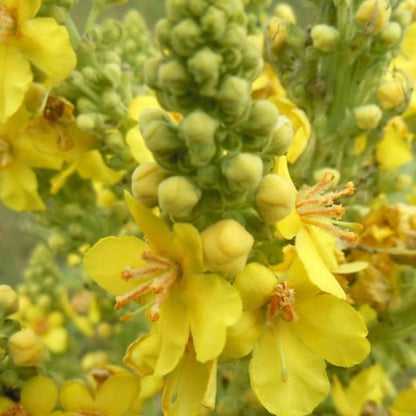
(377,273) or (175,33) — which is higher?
(175,33)

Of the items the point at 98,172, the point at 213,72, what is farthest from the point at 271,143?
the point at 98,172

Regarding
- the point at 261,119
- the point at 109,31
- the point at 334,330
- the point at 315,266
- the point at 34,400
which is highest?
the point at 261,119

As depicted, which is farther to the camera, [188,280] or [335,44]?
[335,44]

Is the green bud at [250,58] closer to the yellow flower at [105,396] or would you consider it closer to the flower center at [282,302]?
the flower center at [282,302]

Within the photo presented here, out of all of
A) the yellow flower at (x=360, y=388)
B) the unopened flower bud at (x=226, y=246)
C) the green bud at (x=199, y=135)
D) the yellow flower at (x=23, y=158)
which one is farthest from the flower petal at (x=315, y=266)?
the yellow flower at (x=23, y=158)

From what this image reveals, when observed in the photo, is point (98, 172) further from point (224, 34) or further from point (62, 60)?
point (224, 34)

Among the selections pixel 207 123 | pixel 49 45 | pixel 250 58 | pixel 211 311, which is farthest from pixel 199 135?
pixel 49 45

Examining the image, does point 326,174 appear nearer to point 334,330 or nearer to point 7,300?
point 334,330
